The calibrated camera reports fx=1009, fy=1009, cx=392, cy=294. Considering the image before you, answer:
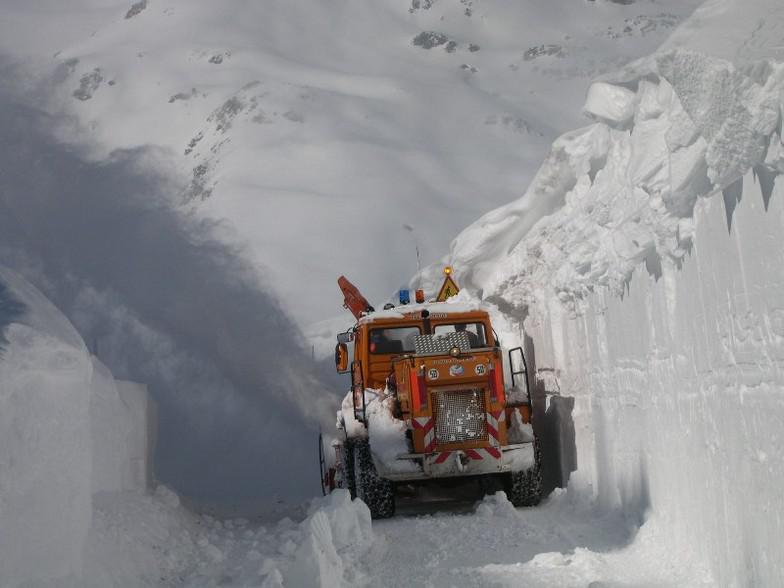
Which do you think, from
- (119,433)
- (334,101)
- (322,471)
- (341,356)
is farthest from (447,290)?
(334,101)

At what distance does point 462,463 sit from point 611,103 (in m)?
4.12

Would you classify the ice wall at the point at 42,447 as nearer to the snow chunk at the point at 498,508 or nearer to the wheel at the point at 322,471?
the snow chunk at the point at 498,508

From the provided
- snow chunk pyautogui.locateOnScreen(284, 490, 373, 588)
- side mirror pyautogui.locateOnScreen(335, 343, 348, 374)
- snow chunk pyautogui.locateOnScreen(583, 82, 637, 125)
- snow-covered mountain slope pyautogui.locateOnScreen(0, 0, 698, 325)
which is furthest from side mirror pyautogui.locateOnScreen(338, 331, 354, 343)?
snow-covered mountain slope pyautogui.locateOnScreen(0, 0, 698, 325)

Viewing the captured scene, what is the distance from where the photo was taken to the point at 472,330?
11898 millimetres

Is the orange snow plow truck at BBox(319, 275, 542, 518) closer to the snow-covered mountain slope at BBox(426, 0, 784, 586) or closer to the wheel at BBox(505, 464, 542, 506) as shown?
the wheel at BBox(505, 464, 542, 506)

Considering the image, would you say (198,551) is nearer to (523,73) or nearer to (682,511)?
(682,511)

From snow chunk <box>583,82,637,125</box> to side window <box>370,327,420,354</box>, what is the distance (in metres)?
4.28

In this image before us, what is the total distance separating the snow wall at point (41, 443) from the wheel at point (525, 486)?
546 cm

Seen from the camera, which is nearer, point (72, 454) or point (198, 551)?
point (72, 454)

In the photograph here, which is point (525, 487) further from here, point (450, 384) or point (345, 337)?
point (345, 337)

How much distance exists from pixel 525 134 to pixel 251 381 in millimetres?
35554

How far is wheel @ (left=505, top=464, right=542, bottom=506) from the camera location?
10.4 metres

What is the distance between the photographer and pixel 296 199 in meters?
41.0

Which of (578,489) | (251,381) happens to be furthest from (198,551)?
(251,381)
